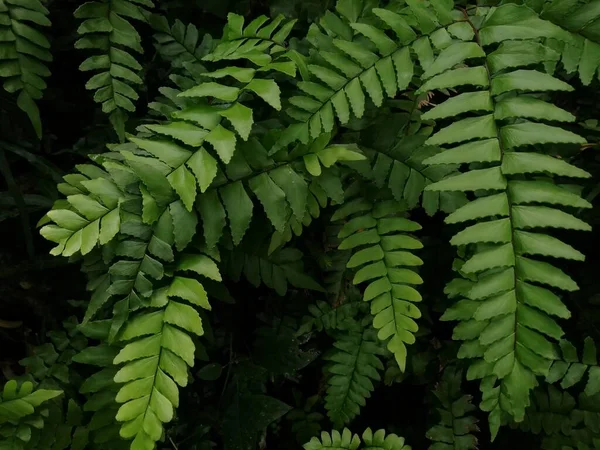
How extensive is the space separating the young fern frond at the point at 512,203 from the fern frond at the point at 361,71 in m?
0.12

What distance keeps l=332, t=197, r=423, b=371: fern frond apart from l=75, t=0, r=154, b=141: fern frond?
0.71 meters

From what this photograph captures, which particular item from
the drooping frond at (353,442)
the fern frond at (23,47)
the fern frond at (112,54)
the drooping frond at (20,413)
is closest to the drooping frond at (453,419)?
the drooping frond at (353,442)

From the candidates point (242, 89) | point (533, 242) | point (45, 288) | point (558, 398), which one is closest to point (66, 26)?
point (45, 288)

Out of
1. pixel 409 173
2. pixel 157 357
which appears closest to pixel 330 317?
pixel 409 173

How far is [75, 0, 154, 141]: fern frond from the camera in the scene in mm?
1603

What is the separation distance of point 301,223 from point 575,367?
0.87m

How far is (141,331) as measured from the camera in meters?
1.27

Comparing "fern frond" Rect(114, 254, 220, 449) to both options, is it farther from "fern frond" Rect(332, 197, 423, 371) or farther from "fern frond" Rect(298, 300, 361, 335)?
"fern frond" Rect(298, 300, 361, 335)

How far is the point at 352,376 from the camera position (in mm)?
1763

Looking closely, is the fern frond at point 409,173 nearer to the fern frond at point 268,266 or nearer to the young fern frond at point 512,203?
the young fern frond at point 512,203

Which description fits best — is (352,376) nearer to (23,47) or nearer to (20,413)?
(20,413)

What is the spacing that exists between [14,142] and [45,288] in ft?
1.73

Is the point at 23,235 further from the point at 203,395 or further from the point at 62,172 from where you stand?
the point at 203,395

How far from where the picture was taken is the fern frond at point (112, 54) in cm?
160
